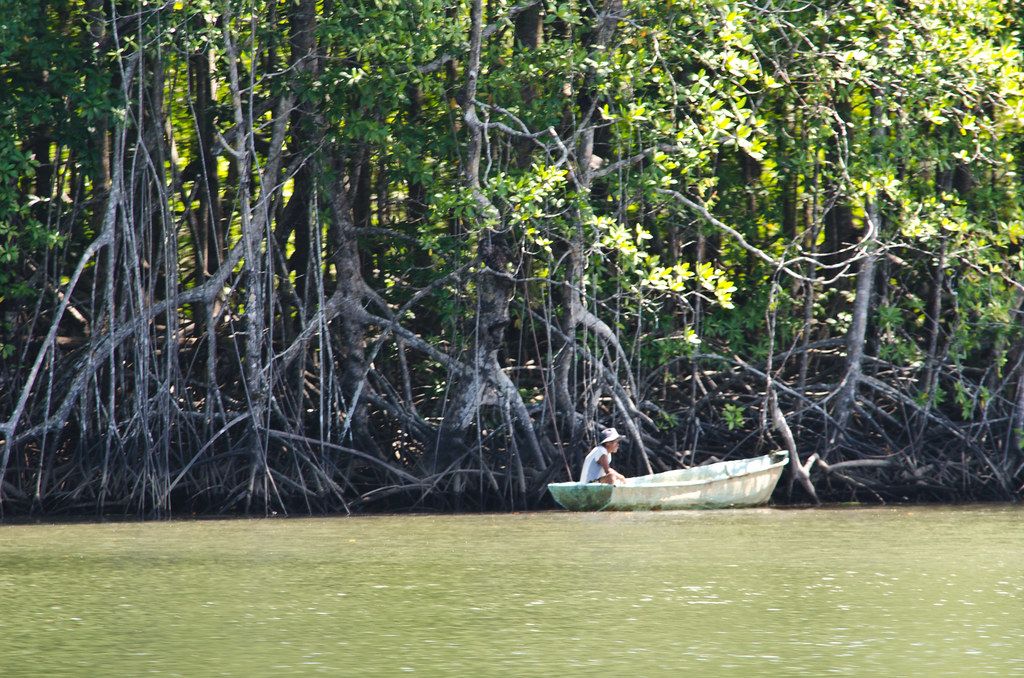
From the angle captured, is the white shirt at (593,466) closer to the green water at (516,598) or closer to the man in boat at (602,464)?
the man in boat at (602,464)

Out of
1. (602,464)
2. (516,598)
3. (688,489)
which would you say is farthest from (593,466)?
(516,598)

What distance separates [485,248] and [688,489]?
2.34m

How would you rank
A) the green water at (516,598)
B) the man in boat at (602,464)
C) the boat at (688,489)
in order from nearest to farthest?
the green water at (516,598)
the boat at (688,489)
the man in boat at (602,464)

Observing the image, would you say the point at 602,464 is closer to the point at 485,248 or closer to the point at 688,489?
the point at 688,489

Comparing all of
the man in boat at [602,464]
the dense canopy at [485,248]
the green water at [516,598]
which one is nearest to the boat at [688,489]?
the man in boat at [602,464]

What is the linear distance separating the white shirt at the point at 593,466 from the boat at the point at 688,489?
19 cm

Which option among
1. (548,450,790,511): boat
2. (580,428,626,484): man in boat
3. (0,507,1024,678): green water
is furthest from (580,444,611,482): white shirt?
(0,507,1024,678): green water

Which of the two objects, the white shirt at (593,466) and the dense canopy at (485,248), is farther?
the white shirt at (593,466)

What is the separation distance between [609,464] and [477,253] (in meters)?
1.92

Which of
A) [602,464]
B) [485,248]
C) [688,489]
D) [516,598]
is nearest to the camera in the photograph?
[516,598]

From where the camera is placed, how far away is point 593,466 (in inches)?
424

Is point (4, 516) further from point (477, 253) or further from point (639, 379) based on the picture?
point (639, 379)

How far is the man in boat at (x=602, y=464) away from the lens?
10.7m

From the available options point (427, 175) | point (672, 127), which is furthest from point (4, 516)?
point (672, 127)
